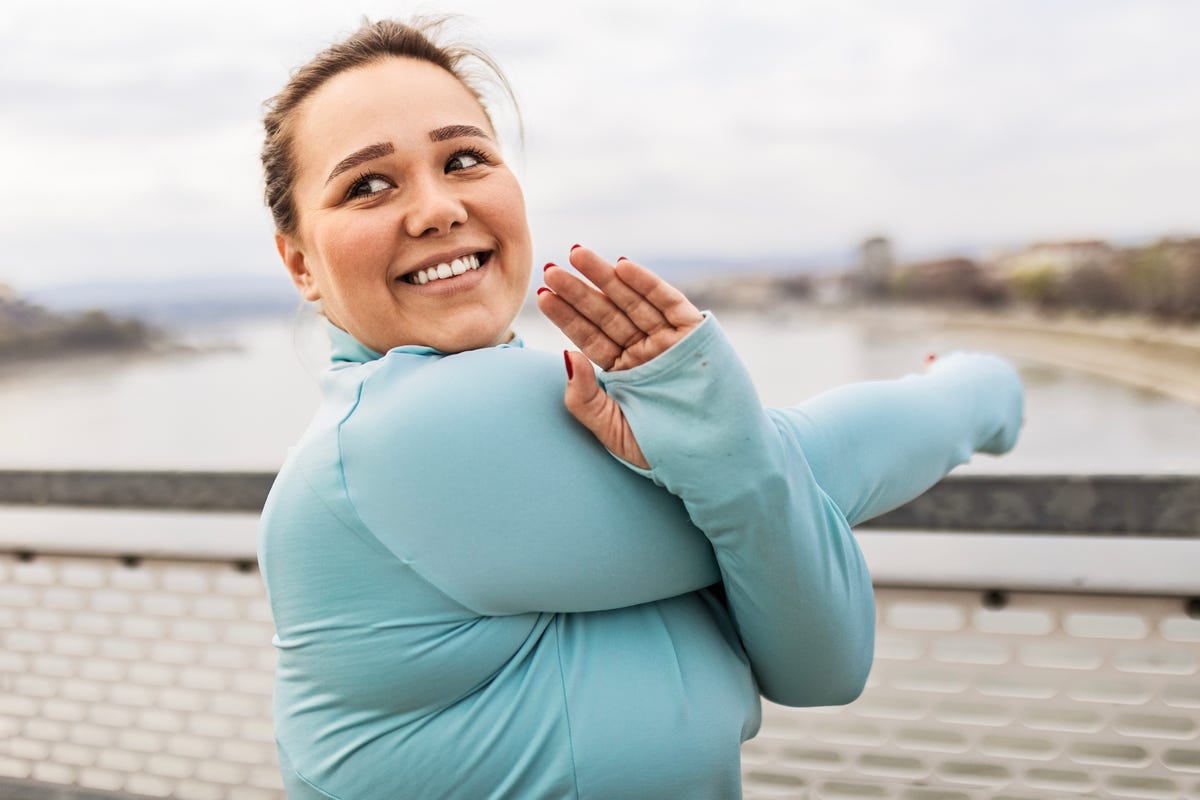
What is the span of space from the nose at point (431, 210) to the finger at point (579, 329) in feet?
0.45

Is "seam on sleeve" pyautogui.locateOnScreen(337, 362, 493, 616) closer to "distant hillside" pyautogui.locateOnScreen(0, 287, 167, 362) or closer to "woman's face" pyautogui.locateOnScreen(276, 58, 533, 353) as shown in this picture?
"woman's face" pyautogui.locateOnScreen(276, 58, 533, 353)

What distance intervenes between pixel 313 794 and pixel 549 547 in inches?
11.7

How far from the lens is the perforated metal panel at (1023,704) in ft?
3.10

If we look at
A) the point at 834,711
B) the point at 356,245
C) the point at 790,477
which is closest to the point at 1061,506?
the point at 834,711

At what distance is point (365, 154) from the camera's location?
66 centimetres

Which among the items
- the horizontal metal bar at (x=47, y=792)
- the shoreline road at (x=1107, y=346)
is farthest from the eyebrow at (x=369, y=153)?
the shoreline road at (x=1107, y=346)

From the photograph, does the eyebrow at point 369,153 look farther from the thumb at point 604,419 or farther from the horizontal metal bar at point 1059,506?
the horizontal metal bar at point 1059,506

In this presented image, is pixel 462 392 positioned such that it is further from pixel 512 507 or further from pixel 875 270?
pixel 875 270

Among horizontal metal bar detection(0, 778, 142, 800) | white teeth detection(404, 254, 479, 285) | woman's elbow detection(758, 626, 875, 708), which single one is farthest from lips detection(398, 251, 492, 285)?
horizontal metal bar detection(0, 778, 142, 800)

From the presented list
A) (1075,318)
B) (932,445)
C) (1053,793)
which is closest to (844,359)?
(1075,318)

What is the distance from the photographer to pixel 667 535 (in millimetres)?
603

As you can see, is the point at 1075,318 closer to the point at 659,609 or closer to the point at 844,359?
the point at 844,359

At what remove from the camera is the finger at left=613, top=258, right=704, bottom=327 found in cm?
54

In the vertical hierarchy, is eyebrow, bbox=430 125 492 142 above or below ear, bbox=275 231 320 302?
above
